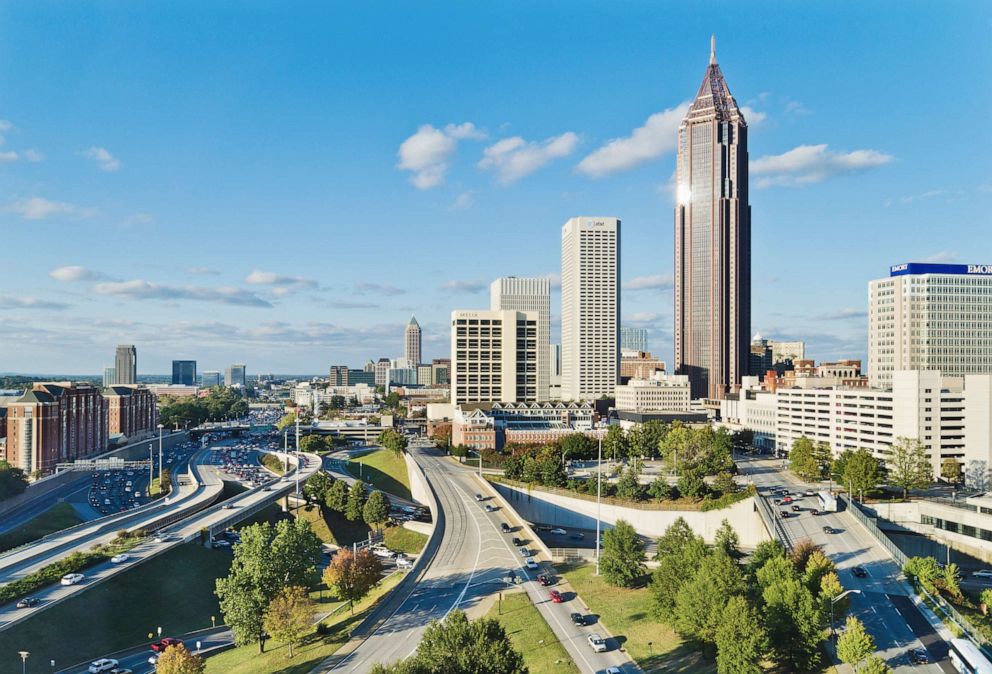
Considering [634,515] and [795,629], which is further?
[634,515]

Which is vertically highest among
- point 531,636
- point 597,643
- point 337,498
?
point 597,643

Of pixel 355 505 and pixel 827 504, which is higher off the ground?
pixel 827 504

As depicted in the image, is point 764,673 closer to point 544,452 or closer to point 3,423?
point 544,452

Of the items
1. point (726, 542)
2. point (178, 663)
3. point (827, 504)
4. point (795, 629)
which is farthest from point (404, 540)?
point (795, 629)

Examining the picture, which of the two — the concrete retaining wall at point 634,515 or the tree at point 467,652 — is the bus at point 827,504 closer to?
the concrete retaining wall at point 634,515

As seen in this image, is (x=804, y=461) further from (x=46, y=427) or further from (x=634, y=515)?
(x=46, y=427)

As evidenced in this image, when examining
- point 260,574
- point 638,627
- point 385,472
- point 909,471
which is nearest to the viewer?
point 638,627

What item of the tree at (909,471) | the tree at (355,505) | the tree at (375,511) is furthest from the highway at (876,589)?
the tree at (355,505)
